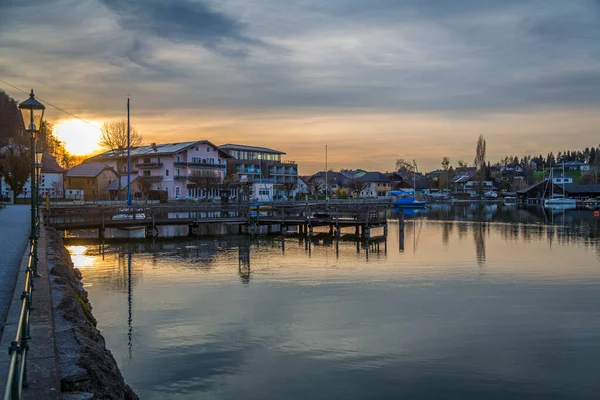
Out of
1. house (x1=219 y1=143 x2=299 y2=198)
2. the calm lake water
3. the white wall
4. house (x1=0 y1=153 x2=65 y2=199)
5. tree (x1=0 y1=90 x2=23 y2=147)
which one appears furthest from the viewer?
house (x1=219 y1=143 x2=299 y2=198)

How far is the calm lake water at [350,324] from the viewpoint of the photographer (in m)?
12.0

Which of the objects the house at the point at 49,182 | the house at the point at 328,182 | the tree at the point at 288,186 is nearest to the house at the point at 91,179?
the house at the point at 49,182

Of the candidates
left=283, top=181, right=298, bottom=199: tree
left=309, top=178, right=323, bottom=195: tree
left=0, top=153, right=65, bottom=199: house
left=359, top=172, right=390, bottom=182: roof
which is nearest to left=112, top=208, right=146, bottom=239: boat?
left=0, top=153, right=65, bottom=199: house

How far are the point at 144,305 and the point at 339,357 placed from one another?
8446 millimetres

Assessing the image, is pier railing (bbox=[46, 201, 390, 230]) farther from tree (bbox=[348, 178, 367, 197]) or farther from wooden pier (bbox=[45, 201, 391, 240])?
tree (bbox=[348, 178, 367, 197])

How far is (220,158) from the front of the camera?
306ft

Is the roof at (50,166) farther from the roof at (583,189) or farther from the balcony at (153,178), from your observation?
the roof at (583,189)

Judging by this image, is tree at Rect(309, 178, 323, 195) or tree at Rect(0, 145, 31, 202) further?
tree at Rect(309, 178, 323, 195)

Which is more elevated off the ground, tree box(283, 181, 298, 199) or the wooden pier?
tree box(283, 181, 298, 199)

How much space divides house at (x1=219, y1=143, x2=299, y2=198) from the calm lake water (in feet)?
241

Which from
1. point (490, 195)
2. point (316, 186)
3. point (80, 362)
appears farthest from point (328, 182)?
point (80, 362)

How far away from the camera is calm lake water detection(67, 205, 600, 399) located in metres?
12.0

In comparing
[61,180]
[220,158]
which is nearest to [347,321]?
[61,180]

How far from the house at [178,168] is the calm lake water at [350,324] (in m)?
52.9
